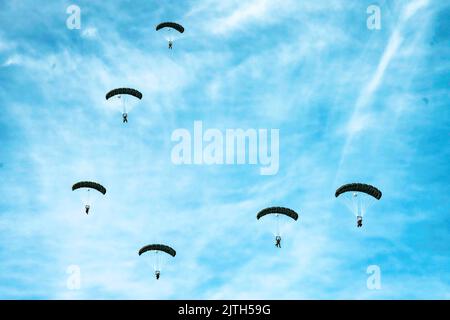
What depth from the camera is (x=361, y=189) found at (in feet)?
164

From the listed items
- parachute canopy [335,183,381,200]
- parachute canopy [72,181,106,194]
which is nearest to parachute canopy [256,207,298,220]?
parachute canopy [335,183,381,200]

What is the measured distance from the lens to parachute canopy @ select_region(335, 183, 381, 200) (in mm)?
49531

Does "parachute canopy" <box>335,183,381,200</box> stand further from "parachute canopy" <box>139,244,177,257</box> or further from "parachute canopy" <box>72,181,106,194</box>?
"parachute canopy" <box>72,181,106,194</box>

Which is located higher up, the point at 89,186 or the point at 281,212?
the point at 89,186

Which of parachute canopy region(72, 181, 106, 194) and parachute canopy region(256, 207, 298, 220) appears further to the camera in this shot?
parachute canopy region(72, 181, 106, 194)

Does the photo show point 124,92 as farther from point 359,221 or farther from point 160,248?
point 359,221

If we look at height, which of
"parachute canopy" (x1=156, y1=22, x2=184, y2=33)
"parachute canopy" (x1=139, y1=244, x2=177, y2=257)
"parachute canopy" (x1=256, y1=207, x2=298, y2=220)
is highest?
"parachute canopy" (x1=156, y1=22, x2=184, y2=33)

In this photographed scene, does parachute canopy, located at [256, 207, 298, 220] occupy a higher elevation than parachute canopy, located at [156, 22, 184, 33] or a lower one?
lower

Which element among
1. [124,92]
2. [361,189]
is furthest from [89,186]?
[361,189]

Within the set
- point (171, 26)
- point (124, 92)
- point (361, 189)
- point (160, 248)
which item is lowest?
point (160, 248)

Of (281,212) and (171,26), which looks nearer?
(281,212)
